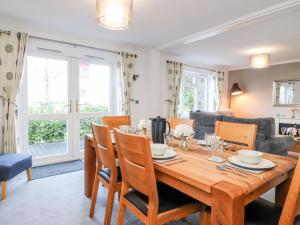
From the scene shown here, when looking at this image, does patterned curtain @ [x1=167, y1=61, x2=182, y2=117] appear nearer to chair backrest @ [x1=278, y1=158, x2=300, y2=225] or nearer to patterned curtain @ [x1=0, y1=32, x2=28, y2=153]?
patterned curtain @ [x1=0, y1=32, x2=28, y2=153]

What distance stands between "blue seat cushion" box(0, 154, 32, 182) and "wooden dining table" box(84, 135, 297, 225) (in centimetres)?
186

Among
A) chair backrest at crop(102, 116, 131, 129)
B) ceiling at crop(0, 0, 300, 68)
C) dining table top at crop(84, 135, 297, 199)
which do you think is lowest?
dining table top at crop(84, 135, 297, 199)

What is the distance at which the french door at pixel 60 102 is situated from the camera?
3330mm

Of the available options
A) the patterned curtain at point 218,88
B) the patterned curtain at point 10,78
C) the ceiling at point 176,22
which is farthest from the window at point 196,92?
Answer: the patterned curtain at point 10,78

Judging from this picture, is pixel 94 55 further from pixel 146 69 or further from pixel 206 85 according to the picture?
pixel 206 85

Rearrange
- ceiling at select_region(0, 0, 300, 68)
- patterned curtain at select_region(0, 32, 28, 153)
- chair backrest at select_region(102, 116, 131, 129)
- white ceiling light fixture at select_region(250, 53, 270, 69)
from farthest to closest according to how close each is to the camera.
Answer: white ceiling light fixture at select_region(250, 53, 270, 69) → patterned curtain at select_region(0, 32, 28, 153) → chair backrest at select_region(102, 116, 131, 129) → ceiling at select_region(0, 0, 300, 68)

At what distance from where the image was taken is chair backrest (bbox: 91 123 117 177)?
5.30ft

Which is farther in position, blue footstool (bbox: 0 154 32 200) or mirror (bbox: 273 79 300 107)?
mirror (bbox: 273 79 300 107)

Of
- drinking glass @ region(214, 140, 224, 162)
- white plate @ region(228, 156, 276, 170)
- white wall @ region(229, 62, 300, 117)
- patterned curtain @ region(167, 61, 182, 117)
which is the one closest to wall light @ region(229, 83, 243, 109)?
white wall @ region(229, 62, 300, 117)

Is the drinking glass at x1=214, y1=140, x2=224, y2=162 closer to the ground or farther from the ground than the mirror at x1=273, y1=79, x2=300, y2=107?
closer to the ground

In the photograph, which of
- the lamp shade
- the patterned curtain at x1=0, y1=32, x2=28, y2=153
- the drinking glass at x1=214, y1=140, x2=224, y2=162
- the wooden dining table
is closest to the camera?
the wooden dining table

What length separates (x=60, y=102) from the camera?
3594 mm

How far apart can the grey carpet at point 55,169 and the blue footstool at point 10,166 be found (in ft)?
0.95

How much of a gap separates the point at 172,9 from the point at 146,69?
199 cm
